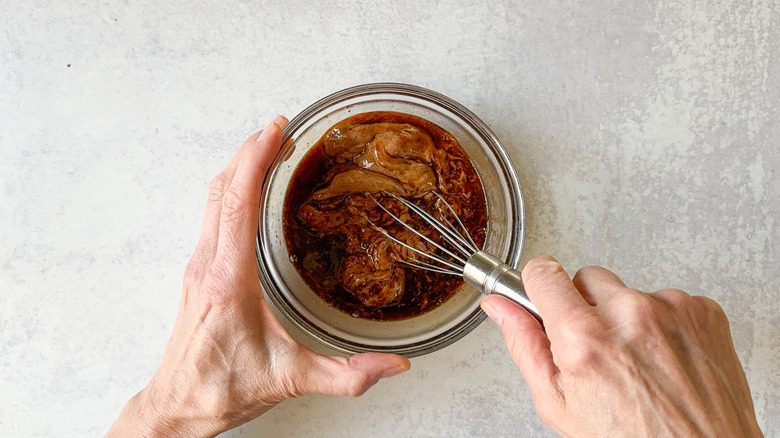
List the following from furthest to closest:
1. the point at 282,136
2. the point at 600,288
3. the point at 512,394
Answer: the point at 512,394 < the point at 282,136 < the point at 600,288

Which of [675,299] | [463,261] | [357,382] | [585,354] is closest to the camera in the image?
[585,354]

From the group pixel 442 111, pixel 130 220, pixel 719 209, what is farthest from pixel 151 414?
pixel 719 209

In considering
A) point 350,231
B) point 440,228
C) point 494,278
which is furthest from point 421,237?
point 494,278

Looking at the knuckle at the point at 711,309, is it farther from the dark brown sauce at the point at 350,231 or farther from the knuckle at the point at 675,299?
the dark brown sauce at the point at 350,231

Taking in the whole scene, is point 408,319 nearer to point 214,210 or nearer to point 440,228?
point 440,228

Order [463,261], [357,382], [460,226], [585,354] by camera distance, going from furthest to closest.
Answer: [460,226], [463,261], [357,382], [585,354]

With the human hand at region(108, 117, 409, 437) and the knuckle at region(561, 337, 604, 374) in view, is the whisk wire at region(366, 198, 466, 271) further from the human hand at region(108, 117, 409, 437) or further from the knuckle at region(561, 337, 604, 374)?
the knuckle at region(561, 337, 604, 374)

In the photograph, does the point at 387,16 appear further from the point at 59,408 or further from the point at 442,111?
the point at 59,408
